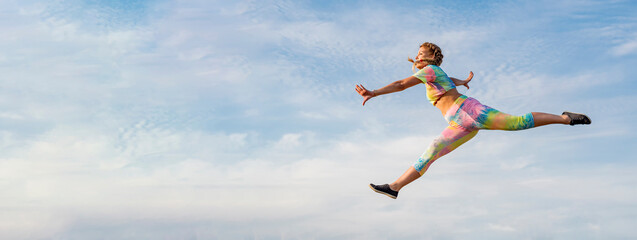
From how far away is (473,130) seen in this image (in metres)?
11.3

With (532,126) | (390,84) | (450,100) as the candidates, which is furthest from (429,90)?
(532,126)

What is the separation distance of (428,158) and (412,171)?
15.3 inches

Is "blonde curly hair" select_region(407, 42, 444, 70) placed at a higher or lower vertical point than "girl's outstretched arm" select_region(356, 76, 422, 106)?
higher

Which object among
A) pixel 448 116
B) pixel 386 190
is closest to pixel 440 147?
pixel 448 116

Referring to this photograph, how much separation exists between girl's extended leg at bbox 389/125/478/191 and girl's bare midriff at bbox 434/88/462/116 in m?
0.40

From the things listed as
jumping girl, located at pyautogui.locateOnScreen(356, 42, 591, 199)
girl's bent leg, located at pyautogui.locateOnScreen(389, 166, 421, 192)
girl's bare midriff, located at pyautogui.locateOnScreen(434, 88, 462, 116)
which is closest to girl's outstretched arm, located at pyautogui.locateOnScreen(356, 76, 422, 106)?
jumping girl, located at pyautogui.locateOnScreen(356, 42, 591, 199)

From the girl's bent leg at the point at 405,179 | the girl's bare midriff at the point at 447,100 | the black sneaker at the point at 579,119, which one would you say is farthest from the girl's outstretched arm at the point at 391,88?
the black sneaker at the point at 579,119

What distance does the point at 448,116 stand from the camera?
36.8 ft

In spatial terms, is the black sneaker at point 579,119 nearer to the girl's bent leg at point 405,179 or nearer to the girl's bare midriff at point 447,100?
the girl's bare midriff at point 447,100

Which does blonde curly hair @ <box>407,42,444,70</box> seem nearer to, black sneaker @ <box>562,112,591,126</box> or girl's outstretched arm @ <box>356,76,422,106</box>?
girl's outstretched arm @ <box>356,76,422,106</box>

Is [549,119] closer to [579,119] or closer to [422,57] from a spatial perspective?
[579,119]

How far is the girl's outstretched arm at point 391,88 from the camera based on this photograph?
33.7ft

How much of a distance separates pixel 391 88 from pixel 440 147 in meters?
1.71

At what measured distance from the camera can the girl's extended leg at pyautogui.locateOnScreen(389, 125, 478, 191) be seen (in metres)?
11.3
